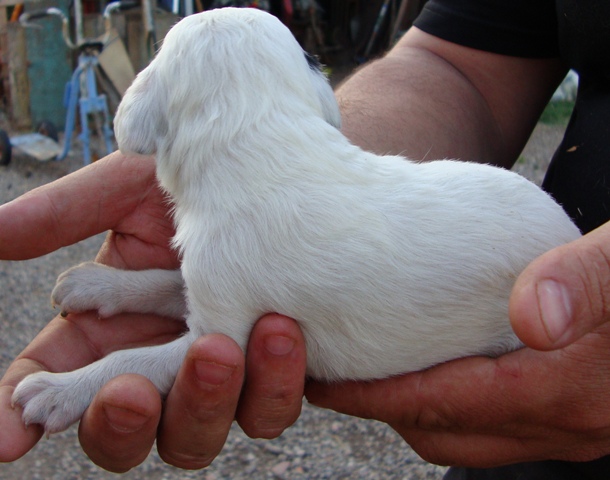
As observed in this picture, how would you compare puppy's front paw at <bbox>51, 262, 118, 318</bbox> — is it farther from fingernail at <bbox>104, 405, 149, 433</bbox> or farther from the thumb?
the thumb

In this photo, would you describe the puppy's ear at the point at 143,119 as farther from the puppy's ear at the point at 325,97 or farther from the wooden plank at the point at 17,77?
the wooden plank at the point at 17,77

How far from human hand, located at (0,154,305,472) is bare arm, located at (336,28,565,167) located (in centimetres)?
78

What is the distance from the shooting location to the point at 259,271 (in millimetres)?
1683

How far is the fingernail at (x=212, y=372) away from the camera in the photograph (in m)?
1.62

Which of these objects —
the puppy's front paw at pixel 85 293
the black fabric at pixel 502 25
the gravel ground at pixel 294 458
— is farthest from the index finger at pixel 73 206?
the gravel ground at pixel 294 458

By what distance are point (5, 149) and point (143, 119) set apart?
262 inches

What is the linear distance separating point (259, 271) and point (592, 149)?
3.37 feet

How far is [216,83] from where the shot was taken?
1.82m

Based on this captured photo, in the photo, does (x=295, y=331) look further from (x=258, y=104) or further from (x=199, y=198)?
(x=258, y=104)

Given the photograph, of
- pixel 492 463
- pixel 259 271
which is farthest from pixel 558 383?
pixel 259 271

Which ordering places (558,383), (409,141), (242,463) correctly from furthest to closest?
(242,463)
(409,141)
(558,383)

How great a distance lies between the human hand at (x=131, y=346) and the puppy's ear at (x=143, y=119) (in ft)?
1.27

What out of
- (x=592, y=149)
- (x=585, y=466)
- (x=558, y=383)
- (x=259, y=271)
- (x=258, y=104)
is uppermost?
(x=258, y=104)

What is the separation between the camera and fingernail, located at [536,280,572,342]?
4.35 feet
